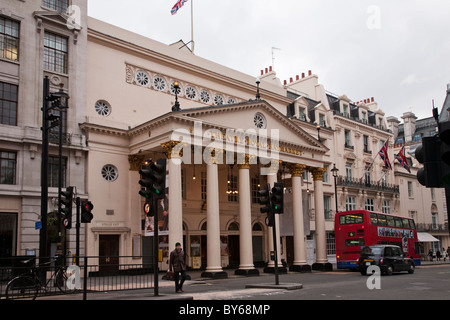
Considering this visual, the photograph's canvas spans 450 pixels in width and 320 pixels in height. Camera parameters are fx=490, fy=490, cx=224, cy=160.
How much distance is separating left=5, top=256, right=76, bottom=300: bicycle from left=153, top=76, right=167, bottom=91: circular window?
1805 centimetres

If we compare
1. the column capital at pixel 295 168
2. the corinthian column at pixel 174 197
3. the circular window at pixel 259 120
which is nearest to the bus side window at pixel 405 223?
the column capital at pixel 295 168

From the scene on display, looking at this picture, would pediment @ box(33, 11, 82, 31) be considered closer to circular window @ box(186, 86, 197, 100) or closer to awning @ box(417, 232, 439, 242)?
circular window @ box(186, 86, 197, 100)

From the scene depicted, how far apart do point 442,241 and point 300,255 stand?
123 feet

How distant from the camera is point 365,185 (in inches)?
1935

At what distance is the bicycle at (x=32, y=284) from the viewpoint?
1380 cm

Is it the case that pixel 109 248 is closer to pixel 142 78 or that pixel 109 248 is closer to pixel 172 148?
pixel 172 148

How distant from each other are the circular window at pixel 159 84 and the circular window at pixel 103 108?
383cm

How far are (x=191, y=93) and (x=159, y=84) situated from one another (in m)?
2.66

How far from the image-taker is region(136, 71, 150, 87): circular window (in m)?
31.3

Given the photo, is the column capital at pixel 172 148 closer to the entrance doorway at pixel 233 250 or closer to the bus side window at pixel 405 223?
the entrance doorway at pixel 233 250

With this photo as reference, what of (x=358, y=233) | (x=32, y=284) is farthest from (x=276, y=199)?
(x=358, y=233)

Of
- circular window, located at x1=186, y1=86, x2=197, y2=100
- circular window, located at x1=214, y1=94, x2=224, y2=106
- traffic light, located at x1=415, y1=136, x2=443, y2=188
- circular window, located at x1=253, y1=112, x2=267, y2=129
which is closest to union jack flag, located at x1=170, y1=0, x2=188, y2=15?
circular window, located at x1=186, y1=86, x2=197, y2=100
